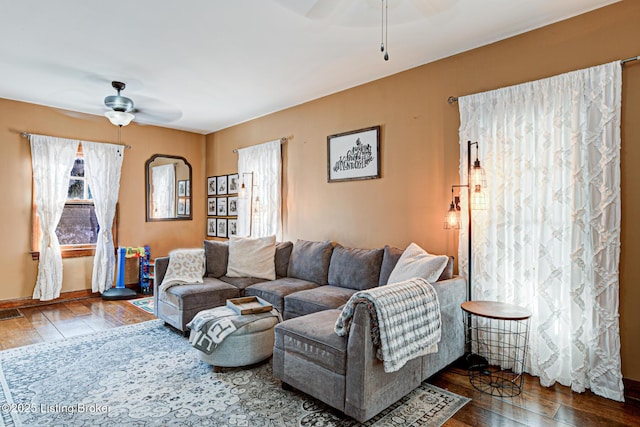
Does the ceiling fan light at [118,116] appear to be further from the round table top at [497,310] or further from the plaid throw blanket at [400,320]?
the round table top at [497,310]

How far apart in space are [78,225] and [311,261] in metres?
3.57

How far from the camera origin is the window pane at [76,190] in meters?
5.18

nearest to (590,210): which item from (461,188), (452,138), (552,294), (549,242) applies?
(549,242)

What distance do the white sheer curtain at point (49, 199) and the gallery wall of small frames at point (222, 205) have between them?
2125 millimetres

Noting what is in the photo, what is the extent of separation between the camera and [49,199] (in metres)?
4.85

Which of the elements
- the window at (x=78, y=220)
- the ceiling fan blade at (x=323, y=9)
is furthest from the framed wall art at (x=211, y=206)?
the ceiling fan blade at (x=323, y=9)

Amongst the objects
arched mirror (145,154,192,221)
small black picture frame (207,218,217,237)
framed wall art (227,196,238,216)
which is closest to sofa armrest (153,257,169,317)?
framed wall art (227,196,238,216)

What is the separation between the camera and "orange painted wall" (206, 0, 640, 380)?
2475mm

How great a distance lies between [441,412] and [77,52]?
4.06 metres

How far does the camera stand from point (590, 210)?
8.33 ft

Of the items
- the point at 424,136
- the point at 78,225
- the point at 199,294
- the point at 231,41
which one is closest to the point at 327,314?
the point at 199,294

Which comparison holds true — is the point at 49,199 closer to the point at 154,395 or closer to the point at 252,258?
the point at 252,258

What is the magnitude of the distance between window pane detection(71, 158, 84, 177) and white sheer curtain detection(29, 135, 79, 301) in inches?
7.9

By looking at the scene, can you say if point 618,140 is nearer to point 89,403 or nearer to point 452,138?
point 452,138
